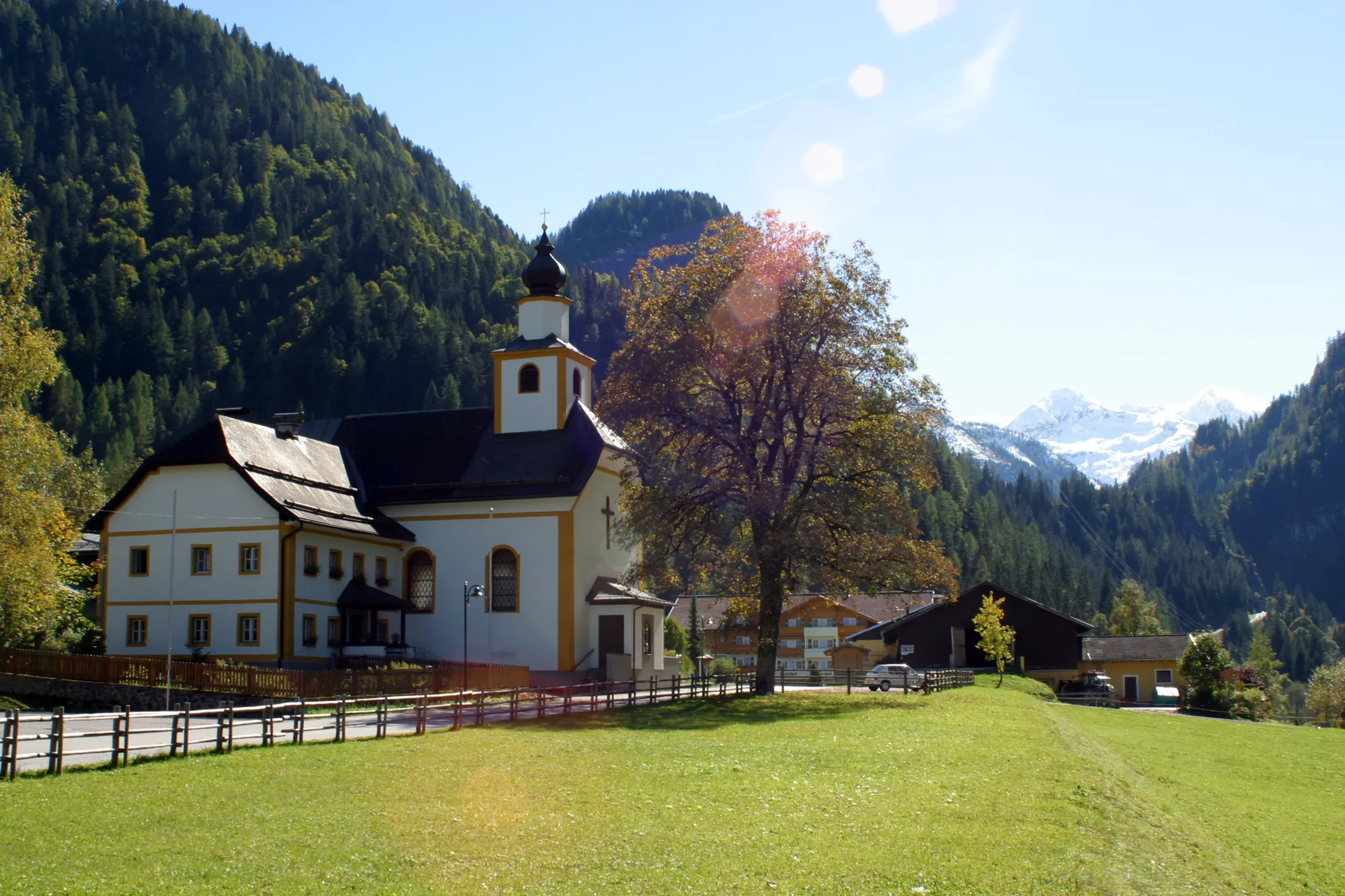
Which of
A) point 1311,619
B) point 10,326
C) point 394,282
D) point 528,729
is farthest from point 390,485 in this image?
point 1311,619

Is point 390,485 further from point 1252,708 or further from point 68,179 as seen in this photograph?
point 68,179

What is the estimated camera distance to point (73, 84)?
590ft

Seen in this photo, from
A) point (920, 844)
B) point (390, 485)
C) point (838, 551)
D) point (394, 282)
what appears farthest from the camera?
point (394, 282)

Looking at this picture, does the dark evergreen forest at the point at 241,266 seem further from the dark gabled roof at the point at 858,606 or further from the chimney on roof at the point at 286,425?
the chimney on roof at the point at 286,425

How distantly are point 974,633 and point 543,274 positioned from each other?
37.0m

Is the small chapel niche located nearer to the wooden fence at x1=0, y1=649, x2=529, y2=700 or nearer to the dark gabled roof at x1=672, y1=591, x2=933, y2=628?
the wooden fence at x1=0, y1=649, x2=529, y2=700

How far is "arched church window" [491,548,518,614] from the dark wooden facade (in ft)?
110

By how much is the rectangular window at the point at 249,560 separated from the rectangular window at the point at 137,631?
4225mm

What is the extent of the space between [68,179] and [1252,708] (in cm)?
15378

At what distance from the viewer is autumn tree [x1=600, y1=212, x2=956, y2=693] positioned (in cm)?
3703

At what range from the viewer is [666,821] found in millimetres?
14531

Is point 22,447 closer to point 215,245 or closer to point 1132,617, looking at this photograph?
point 1132,617

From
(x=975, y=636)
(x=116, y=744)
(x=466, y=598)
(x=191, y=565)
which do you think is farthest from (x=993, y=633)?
(x=116, y=744)

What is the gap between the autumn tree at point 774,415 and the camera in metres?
37.0
